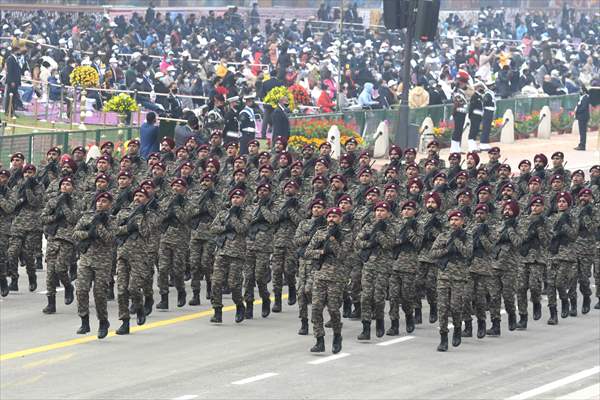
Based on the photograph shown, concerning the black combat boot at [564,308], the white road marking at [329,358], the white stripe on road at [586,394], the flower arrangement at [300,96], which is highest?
the flower arrangement at [300,96]

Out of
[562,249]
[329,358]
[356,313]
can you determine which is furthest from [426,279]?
[562,249]

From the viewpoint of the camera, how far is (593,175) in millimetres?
28250

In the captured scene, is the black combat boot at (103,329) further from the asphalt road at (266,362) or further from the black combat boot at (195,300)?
the black combat boot at (195,300)

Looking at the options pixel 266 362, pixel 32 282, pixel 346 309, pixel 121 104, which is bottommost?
pixel 266 362

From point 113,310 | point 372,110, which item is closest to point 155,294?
point 113,310

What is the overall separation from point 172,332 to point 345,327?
7.54 feet

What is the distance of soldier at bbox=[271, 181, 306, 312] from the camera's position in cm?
2505

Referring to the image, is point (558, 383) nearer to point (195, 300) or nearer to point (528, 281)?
point (528, 281)

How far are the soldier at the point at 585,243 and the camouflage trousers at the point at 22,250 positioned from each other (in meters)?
7.44

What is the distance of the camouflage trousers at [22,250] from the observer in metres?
25.8

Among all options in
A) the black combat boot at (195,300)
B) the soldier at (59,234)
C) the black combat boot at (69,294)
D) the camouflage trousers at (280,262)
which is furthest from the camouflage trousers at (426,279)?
the black combat boot at (69,294)

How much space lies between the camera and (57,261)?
24312 mm

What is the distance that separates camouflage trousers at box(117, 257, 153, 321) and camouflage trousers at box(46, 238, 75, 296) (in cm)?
108

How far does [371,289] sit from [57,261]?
414 centimetres
